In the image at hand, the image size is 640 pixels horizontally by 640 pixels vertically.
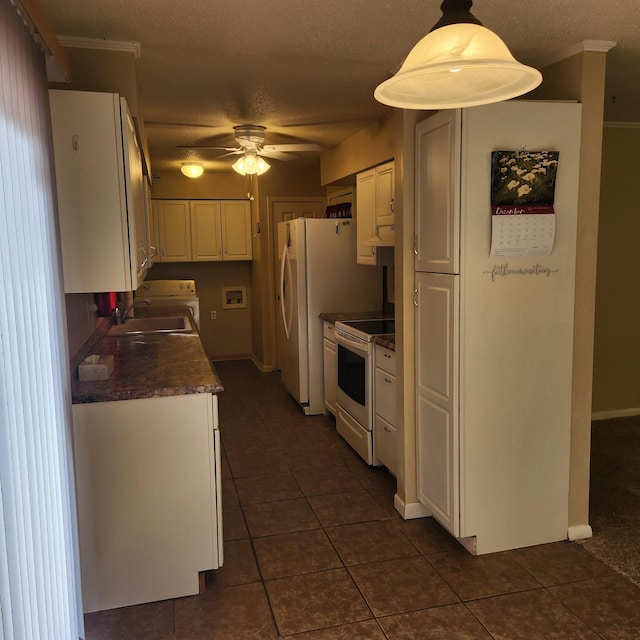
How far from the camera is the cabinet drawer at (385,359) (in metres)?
3.42

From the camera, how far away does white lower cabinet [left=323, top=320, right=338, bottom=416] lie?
4.72 m

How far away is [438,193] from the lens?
264cm

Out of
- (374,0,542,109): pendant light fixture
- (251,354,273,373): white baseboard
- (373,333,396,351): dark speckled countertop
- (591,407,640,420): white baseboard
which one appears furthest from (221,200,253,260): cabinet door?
(374,0,542,109): pendant light fixture

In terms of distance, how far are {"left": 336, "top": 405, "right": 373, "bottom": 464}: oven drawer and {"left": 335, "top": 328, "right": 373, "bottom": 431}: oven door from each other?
0.14 ft

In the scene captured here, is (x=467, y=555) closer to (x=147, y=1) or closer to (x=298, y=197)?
(x=147, y=1)

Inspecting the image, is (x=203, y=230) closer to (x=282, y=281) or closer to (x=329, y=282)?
(x=282, y=281)


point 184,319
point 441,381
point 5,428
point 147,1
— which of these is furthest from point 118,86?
point 184,319

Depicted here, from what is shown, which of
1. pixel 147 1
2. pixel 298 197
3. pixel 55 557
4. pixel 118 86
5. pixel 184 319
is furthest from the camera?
pixel 298 197

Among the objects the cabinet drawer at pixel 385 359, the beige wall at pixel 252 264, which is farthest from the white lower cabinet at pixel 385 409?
the beige wall at pixel 252 264

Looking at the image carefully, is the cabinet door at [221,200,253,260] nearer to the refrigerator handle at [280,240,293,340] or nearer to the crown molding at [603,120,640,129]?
the refrigerator handle at [280,240,293,340]

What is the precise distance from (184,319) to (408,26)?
111 inches

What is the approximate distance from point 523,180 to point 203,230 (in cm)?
516

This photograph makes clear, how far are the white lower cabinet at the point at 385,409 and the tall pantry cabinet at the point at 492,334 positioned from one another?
583 millimetres

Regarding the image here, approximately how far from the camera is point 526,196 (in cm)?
252
